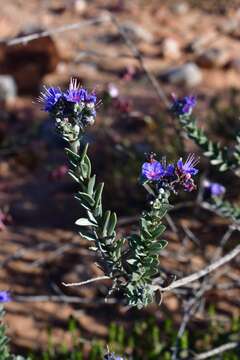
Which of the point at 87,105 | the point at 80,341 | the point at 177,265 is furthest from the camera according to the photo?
the point at 177,265

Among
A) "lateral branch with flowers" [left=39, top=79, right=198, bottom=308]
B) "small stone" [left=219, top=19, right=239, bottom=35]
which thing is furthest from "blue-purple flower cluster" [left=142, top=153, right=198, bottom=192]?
"small stone" [left=219, top=19, right=239, bottom=35]

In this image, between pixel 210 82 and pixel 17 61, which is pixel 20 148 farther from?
pixel 210 82

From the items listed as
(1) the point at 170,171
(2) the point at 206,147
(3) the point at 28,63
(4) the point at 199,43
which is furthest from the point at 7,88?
(1) the point at 170,171

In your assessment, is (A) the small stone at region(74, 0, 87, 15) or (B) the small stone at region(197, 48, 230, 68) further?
(A) the small stone at region(74, 0, 87, 15)

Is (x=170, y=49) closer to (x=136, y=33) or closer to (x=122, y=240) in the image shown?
(x=136, y=33)

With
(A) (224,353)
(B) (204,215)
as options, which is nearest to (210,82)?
(B) (204,215)

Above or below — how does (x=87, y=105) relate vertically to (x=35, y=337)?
below

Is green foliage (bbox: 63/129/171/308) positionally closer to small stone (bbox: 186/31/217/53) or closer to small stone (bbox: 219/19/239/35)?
small stone (bbox: 186/31/217/53)
